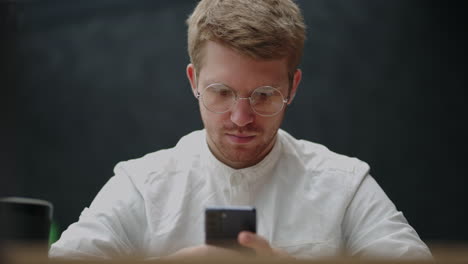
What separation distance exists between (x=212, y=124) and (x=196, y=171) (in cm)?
22

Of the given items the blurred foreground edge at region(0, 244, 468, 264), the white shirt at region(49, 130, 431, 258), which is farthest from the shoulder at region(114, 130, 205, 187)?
the blurred foreground edge at region(0, 244, 468, 264)

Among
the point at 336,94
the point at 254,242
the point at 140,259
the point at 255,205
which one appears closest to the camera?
the point at 140,259

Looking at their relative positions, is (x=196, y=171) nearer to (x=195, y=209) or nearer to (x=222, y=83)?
(x=195, y=209)

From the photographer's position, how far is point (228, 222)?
1220 mm

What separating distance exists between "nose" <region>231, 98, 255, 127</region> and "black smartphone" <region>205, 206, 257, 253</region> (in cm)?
43

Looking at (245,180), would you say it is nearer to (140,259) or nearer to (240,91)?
(240,91)

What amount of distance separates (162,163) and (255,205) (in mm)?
317

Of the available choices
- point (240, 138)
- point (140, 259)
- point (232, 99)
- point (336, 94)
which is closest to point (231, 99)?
point (232, 99)

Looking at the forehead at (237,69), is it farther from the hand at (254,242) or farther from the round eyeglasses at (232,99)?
the hand at (254,242)

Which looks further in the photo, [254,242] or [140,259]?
[254,242]

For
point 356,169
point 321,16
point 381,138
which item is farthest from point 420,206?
point 356,169

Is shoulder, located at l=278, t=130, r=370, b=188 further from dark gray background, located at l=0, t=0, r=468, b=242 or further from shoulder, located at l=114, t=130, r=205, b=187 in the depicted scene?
dark gray background, located at l=0, t=0, r=468, b=242

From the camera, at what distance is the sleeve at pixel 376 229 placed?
5.13 ft

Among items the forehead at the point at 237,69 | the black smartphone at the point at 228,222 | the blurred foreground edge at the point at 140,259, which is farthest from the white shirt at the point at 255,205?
the blurred foreground edge at the point at 140,259
